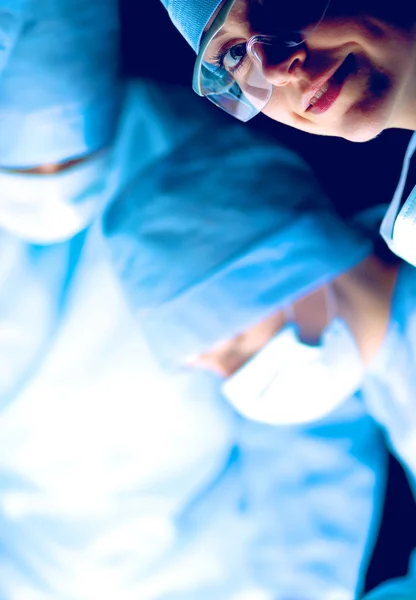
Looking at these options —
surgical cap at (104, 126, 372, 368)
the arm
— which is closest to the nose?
surgical cap at (104, 126, 372, 368)

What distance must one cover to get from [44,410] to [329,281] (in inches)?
27.5

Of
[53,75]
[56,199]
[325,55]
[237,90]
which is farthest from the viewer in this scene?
[56,199]

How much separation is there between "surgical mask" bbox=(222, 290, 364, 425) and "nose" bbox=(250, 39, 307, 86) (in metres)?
0.52

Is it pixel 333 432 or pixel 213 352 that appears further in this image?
pixel 333 432

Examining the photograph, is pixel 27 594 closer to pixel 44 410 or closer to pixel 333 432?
pixel 44 410

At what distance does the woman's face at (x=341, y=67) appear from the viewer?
0.66 m

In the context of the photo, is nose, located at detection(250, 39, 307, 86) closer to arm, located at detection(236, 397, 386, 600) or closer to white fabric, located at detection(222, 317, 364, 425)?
white fabric, located at detection(222, 317, 364, 425)

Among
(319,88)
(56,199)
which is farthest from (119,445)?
(319,88)

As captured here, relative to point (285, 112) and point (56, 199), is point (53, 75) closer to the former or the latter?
point (56, 199)

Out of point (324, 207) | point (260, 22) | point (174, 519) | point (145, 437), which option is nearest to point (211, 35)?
point (260, 22)

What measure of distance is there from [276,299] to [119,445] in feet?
1.73

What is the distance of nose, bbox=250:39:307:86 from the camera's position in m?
0.69

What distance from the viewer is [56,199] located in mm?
1188

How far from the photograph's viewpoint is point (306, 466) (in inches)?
51.2
